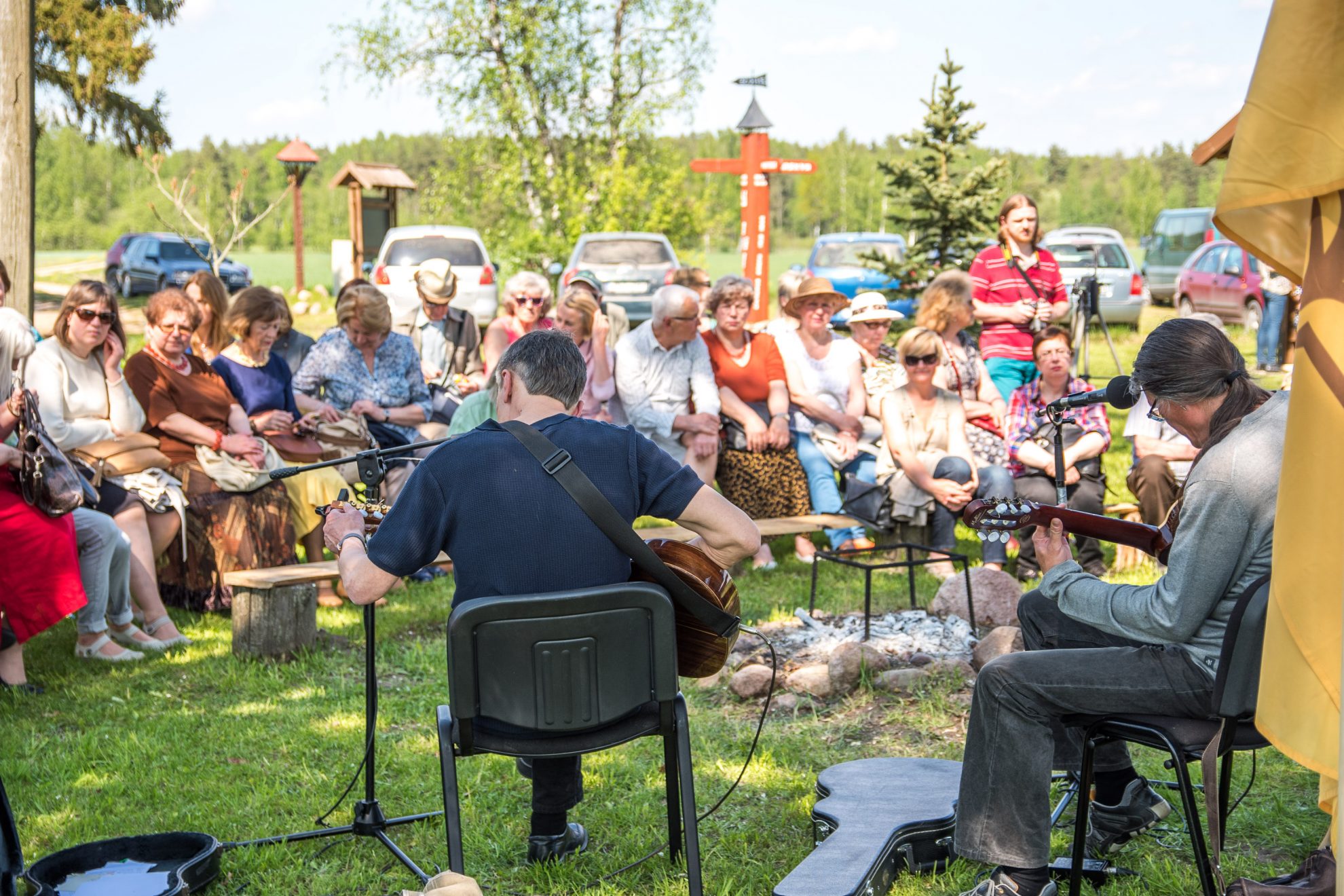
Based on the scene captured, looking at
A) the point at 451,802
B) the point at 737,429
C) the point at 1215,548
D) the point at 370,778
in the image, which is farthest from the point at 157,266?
the point at 1215,548

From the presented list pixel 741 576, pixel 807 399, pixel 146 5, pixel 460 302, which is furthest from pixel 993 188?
pixel 146 5

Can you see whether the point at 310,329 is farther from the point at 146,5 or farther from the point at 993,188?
the point at 993,188

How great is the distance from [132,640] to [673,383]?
3.08 m

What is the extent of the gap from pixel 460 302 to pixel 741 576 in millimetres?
12557

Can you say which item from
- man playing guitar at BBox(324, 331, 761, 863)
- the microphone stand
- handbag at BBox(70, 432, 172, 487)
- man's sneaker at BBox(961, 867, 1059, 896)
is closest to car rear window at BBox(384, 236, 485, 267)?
handbag at BBox(70, 432, 172, 487)

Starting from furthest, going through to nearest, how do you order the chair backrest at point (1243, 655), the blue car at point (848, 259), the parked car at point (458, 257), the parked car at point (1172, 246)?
1. the parked car at point (1172, 246)
2. the parked car at point (458, 257)
3. the blue car at point (848, 259)
4. the chair backrest at point (1243, 655)

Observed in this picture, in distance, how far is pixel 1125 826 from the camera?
3324 mm

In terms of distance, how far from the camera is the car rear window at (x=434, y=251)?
17.8m

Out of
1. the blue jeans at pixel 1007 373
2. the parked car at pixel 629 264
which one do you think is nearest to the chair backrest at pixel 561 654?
the blue jeans at pixel 1007 373

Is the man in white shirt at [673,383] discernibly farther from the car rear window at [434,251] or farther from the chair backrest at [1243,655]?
the car rear window at [434,251]

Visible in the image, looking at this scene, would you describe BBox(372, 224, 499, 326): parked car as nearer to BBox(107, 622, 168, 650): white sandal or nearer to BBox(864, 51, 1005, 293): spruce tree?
BBox(864, 51, 1005, 293): spruce tree

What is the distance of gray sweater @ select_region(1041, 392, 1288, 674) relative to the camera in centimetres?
260

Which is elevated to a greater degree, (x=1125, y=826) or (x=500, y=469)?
(x=500, y=469)

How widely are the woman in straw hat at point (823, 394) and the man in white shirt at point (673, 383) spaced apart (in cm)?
55
